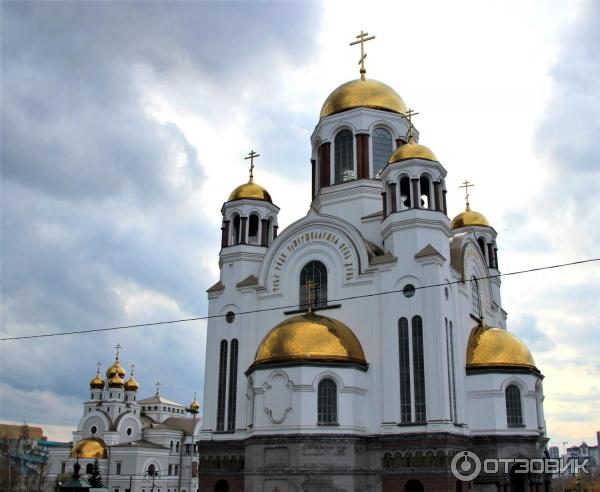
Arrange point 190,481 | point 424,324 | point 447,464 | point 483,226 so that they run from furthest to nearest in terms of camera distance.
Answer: point 190,481 < point 483,226 < point 424,324 < point 447,464

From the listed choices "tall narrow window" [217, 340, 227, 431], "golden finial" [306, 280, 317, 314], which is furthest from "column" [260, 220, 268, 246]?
"tall narrow window" [217, 340, 227, 431]

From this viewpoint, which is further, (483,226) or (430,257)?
(483,226)

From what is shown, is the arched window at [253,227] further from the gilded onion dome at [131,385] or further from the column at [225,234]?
the gilded onion dome at [131,385]

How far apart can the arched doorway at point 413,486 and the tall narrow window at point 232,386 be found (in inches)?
269

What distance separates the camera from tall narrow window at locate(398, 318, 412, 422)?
68.6 feet

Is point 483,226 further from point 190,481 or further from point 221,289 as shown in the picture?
point 190,481

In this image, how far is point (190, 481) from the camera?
168ft

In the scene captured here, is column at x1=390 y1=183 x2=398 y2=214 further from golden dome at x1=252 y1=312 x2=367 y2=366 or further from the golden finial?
golden dome at x1=252 y1=312 x2=367 y2=366

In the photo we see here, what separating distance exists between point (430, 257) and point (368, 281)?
2.41 meters

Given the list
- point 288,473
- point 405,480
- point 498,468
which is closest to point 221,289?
point 288,473

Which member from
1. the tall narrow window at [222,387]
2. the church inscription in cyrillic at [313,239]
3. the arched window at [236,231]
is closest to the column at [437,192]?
the church inscription in cyrillic at [313,239]

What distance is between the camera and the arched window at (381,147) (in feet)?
91.5

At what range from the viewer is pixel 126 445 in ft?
153

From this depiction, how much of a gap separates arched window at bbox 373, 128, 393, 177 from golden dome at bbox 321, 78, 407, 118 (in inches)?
43.0
